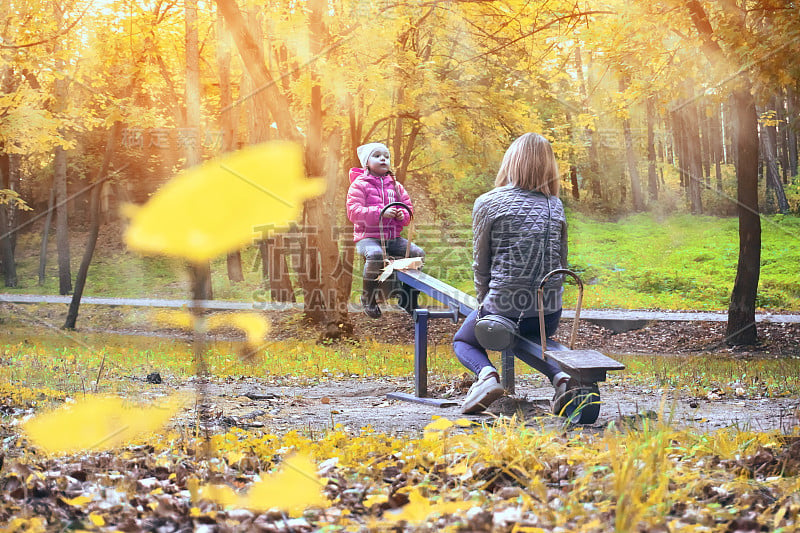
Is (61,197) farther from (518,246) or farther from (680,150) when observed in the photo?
(680,150)

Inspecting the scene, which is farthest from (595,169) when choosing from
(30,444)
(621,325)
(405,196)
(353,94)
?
(30,444)

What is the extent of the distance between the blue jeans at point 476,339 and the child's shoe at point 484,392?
0.10 m

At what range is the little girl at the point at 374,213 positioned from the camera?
7.15 metres

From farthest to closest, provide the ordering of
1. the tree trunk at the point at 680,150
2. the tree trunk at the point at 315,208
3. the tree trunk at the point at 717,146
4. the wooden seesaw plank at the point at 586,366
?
the tree trunk at the point at 717,146 < the tree trunk at the point at 680,150 < the tree trunk at the point at 315,208 < the wooden seesaw plank at the point at 586,366

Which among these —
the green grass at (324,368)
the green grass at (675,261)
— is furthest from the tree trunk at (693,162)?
the green grass at (324,368)

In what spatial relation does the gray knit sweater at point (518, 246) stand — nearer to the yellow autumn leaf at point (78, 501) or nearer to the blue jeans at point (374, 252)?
the blue jeans at point (374, 252)

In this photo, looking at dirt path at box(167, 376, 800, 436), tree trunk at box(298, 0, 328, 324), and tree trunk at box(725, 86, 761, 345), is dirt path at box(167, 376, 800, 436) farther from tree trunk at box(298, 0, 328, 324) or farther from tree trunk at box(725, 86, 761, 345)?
tree trunk at box(298, 0, 328, 324)

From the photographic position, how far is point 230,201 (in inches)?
41.3

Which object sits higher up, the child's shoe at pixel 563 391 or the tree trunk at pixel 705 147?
the tree trunk at pixel 705 147

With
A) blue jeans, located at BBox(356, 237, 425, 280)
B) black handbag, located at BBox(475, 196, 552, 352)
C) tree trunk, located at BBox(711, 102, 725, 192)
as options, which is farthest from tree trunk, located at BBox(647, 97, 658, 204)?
black handbag, located at BBox(475, 196, 552, 352)

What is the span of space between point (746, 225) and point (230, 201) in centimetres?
1191

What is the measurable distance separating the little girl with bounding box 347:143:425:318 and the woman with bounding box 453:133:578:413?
6.48 feet

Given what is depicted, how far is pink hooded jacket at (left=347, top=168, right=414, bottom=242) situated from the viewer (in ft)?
23.8

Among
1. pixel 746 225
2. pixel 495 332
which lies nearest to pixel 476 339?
pixel 495 332
